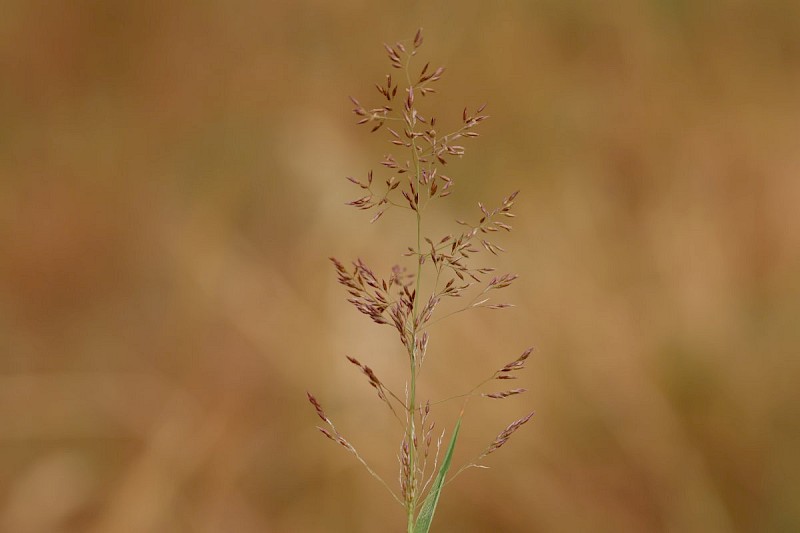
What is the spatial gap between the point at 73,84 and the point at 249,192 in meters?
0.51

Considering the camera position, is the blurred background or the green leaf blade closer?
the green leaf blade

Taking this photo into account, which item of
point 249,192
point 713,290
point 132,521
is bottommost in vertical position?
point 132,521

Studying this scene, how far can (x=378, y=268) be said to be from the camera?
5.95ft

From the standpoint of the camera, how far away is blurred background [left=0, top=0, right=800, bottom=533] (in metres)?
1.72

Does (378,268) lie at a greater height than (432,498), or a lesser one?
greater

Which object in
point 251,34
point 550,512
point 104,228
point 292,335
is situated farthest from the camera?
point 251,34

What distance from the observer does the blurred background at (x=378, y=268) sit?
67.7 inches

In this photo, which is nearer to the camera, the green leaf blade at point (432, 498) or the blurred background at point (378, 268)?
the green leaf blade at point (432, 498)

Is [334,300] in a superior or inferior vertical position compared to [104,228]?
inferior

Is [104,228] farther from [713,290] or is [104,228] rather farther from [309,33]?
[713,290]

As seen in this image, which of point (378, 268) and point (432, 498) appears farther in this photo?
point (378, 268)

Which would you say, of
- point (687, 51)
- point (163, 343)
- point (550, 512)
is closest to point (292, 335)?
point (163, 343)

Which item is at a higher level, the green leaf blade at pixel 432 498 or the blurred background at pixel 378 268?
the blurred background at pixel 378 268

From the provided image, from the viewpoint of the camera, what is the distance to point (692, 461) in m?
1.69
